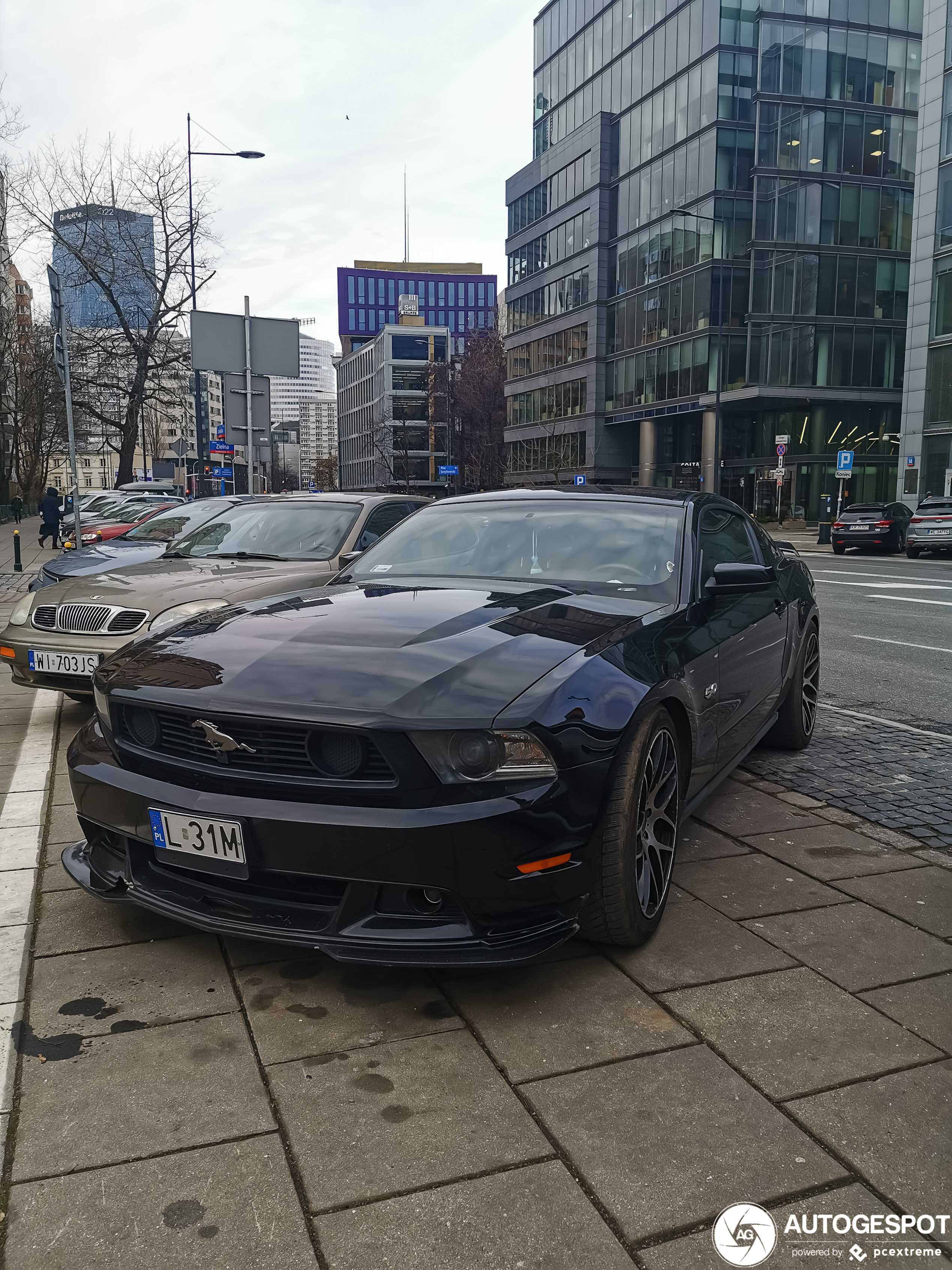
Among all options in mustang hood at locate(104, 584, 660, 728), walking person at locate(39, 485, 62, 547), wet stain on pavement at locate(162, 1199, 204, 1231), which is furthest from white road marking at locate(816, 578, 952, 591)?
walking person at locate(39, 485, 62, 547)

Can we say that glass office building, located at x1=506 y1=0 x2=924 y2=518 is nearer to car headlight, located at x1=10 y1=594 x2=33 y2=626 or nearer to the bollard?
the bollard

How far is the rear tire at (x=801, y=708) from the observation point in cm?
544

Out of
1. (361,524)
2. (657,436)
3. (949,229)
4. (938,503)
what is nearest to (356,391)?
(657,436)

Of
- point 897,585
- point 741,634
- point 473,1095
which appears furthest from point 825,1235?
point 897,585

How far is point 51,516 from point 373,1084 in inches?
1063

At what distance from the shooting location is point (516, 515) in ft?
14.4

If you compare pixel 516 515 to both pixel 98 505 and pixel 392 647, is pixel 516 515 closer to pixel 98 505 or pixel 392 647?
pixel 392 647

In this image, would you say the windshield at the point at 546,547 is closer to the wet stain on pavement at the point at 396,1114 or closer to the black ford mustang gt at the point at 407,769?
the black ford mustang gt at the point at 407,769

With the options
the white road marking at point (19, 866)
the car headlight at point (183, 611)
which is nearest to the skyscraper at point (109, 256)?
the car headlight at point (183, 611)

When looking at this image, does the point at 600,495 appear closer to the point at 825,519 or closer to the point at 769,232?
the point at 825,519

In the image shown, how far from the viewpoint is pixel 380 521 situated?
7145 mm

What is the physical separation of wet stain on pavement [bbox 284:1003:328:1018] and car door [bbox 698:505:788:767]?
184 centimetres

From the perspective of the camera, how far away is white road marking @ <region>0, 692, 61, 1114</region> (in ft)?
8.67

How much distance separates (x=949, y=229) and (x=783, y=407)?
44.3 feet
